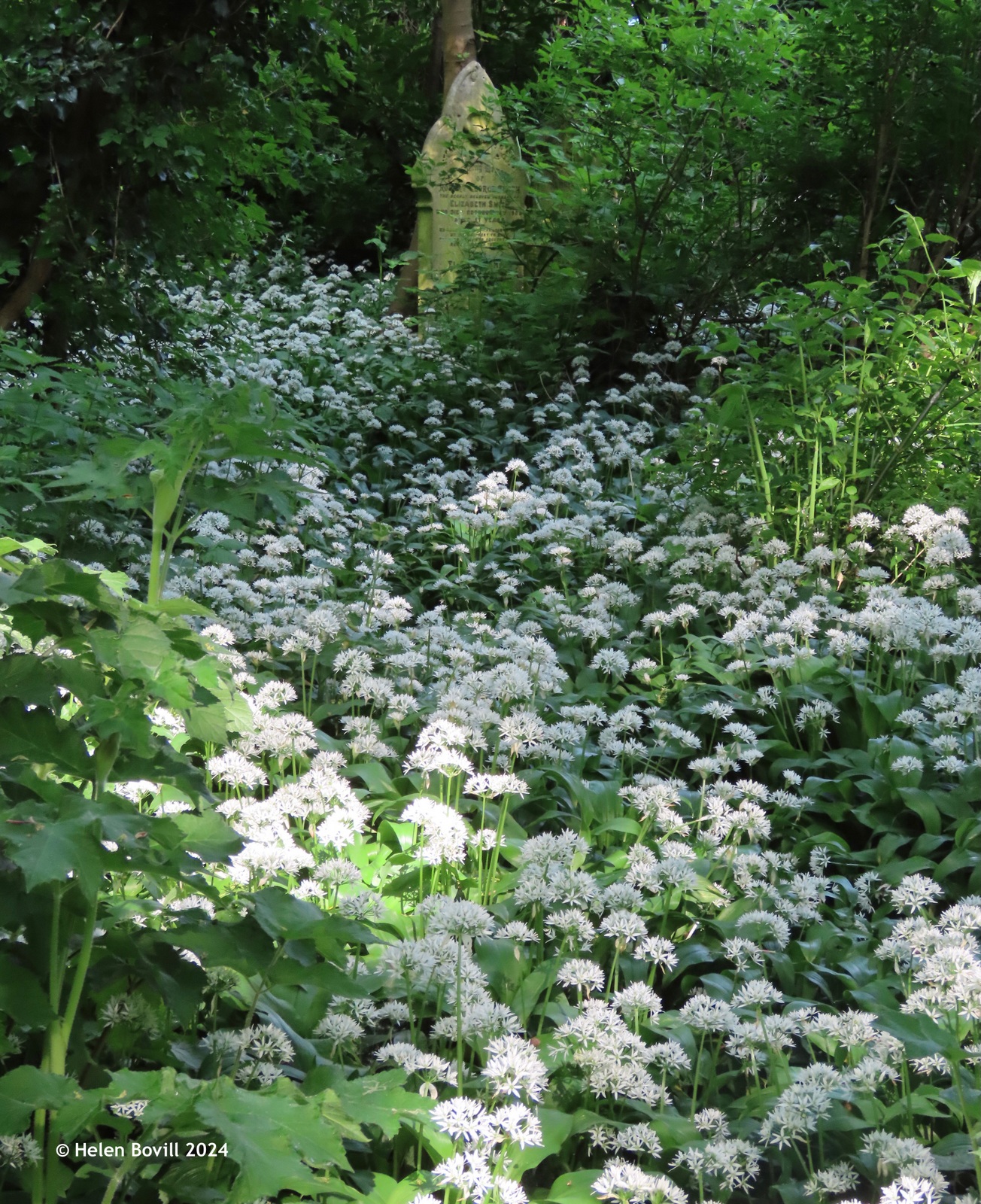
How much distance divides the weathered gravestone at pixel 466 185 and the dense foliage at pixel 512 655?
73cm

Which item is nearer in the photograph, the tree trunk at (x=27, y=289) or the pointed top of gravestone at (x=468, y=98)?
the tree trunk at (x=27, y=289)

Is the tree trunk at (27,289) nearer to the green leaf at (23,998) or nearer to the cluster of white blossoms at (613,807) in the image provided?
the cluster of white blossoms at (613,807)

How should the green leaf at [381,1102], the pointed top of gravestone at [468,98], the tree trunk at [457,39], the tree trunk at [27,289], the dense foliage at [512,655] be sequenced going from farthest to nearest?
1. the tree trunk at [457,39]
2. the pointed top of gravestone at [468,98]
3. the tree trunk at [27,289]
4. the dense foliage at [512,655]
5. the green leaf at [381,1102]

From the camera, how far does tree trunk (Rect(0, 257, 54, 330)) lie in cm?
495

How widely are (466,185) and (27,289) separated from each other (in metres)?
5.05

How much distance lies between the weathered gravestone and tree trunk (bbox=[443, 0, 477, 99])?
4.56ft

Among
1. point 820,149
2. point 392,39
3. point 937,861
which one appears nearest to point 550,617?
point 937,861

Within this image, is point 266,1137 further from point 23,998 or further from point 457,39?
point 457,39

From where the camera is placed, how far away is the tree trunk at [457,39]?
1270 cm

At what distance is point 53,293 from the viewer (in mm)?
4973

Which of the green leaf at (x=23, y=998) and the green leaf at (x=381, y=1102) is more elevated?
the green leaf at (x=23, y=998)

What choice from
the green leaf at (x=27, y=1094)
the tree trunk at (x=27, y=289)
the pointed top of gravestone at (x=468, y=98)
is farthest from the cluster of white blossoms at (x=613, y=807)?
the pointed top of gravestone at (x=468, y=98)

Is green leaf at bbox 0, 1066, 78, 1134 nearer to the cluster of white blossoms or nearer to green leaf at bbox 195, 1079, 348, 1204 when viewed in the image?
green leaf at bbox 195, 1079, 348, 1204

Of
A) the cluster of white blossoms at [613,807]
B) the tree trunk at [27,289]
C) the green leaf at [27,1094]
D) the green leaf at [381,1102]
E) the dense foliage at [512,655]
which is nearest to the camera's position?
the green leaf at [27,1094]
